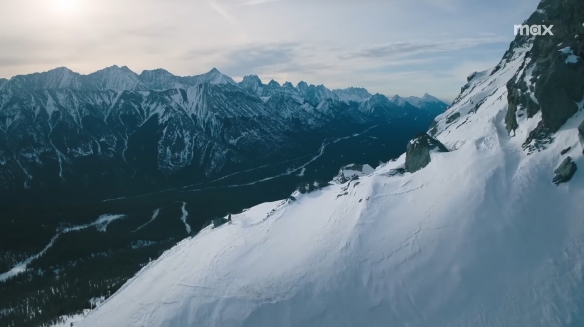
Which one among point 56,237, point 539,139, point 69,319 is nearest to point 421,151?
point 539,139

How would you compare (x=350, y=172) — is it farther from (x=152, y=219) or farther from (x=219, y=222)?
(x=152, y=219)

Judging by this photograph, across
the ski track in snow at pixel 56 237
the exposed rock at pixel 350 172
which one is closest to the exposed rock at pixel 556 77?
the exposed rock at pixel 350 172

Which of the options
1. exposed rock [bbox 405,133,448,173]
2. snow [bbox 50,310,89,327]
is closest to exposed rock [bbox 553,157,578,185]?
exposed rock [bbox 405,133,448,173]

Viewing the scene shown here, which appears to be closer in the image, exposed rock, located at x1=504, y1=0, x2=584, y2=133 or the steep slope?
the steep slope

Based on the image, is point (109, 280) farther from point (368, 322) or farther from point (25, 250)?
point (368, 322)

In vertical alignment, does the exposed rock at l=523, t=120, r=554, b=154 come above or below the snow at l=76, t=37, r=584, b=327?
above

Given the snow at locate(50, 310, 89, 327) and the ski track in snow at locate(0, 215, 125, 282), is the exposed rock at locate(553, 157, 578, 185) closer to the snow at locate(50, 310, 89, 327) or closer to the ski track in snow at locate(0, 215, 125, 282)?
the snow at locate(50, 310, 89, 327)
